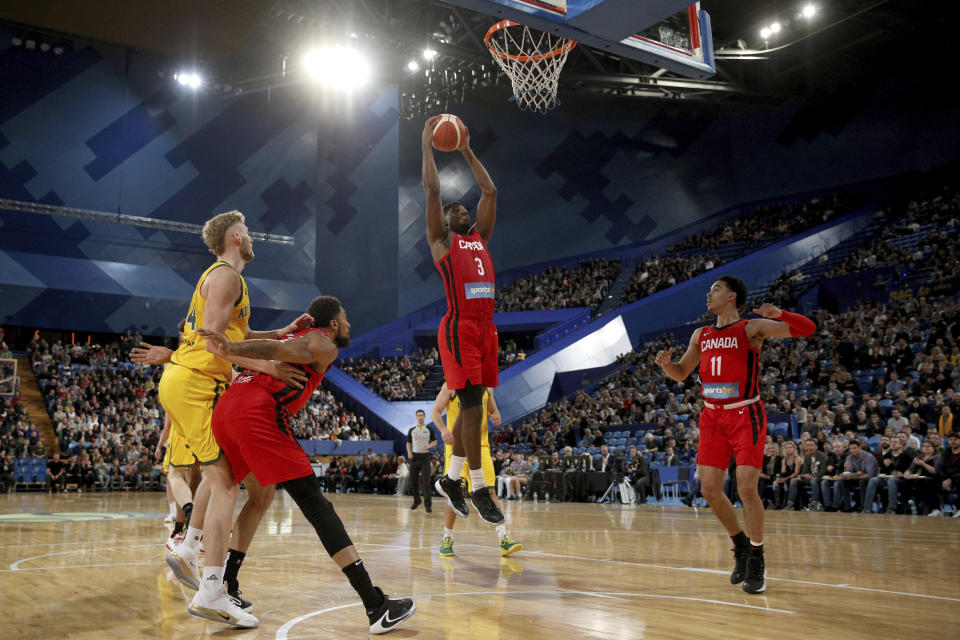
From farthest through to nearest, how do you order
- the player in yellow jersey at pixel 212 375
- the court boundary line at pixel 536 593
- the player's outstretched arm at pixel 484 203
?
the player's outstretched arm at pixel 484 203
the player in yellow jersey at pixel 212 375
the court boundary line at pixel 536 593

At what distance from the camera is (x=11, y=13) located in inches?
950

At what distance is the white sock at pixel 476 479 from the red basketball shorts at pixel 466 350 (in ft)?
2.01


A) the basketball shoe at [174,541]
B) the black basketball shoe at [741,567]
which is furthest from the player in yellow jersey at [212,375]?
the black basketball shoe at [741,567]

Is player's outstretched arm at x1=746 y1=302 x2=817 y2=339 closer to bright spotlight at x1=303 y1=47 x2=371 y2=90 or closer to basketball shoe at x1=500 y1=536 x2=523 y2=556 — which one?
basketball shoe at x1=500 y1=536 x2=523 y2=556

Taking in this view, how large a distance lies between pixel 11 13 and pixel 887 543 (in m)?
27.2

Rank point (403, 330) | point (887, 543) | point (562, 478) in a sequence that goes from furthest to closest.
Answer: point (403, 330) → point (562, 478) → point (887, 543)

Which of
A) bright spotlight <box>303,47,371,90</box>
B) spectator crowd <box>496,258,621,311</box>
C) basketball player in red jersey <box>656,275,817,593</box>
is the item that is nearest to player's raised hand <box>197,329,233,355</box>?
basketball player in red jersey <box>656,275,817,593</box>

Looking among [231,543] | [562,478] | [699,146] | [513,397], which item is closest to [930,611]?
[231,543]

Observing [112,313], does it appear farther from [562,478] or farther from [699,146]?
[699,146]

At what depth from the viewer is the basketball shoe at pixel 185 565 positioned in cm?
408

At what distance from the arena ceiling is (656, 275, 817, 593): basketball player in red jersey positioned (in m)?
19.8

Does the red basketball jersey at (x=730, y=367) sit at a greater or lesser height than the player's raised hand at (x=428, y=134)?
lesser

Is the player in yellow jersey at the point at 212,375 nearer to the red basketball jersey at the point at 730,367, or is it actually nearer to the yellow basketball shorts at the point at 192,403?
the yellow basketball shorts at the point at 192,403

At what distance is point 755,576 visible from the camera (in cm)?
450
